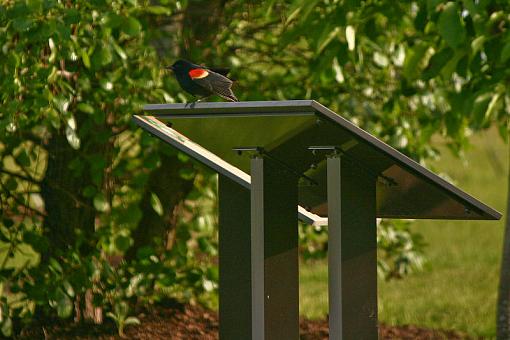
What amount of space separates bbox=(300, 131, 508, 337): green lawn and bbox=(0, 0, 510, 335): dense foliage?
57 centimetres

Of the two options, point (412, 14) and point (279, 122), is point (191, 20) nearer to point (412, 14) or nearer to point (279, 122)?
point (412, 14)

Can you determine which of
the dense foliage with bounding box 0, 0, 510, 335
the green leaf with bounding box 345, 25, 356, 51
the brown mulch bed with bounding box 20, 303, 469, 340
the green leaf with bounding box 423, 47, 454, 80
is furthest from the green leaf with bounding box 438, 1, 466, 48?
the brown mulch bed with bounding box 20, 303, 469, 340

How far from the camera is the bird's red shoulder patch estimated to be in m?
3.87

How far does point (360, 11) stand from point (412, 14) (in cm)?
128

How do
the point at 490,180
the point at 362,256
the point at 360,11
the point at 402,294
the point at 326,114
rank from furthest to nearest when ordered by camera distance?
1. the point at 490,180
2. the point at 402,294
3. the point at 360,11
4. the point at 362,256
5. the point at 326,114

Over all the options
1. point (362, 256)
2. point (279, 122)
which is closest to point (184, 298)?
point (362, 256)

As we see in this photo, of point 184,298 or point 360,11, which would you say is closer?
point 360,11

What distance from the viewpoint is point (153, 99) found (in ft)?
20.9

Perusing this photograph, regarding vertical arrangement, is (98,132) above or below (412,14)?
below

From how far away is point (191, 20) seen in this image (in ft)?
23.4

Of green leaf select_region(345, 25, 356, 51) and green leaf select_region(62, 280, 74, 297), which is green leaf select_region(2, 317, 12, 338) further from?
green leaf select_region(345, 25, 356, 51)

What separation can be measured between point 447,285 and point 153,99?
456 centimetres

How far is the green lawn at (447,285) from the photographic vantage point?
25.9ft

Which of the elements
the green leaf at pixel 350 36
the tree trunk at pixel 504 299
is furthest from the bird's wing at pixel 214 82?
the tree trunk at pixel 504 299
